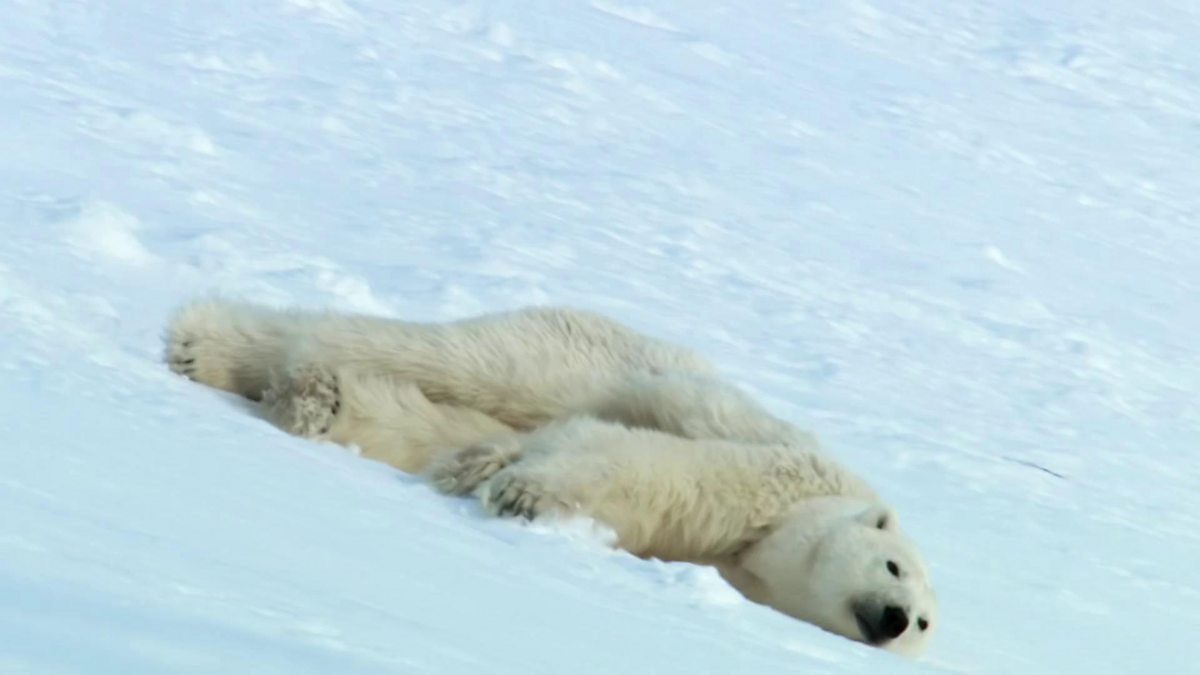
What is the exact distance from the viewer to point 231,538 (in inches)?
98.0

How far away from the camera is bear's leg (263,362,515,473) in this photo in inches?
163

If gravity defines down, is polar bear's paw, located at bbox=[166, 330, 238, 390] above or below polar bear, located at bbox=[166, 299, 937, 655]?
below

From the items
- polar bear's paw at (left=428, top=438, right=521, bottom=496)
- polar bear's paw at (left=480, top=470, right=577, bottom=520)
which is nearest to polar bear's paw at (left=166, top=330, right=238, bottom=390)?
polar bear's paw at (left=428, top=438, right=521, bottom=496)

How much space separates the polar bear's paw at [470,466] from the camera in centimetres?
390

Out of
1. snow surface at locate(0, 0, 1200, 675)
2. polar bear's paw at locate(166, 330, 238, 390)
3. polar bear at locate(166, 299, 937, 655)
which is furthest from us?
polar bear's paw at locate(166, 330, 238, 390)

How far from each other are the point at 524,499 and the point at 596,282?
10.5 feet

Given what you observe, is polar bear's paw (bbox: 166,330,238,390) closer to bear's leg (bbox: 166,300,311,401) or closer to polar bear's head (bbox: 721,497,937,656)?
bear's leg (bbox: 166,300,311,401)

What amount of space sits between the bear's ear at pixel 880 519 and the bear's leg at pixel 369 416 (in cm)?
75

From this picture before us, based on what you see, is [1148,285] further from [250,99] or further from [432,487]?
[432,487]

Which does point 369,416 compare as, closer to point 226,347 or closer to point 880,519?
point 226,347

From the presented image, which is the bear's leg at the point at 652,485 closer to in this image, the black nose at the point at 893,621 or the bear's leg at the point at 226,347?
the black nose at the point at 893,621

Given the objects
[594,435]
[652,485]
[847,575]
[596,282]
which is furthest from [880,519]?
[596,282]

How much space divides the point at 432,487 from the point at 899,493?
5.81 ft

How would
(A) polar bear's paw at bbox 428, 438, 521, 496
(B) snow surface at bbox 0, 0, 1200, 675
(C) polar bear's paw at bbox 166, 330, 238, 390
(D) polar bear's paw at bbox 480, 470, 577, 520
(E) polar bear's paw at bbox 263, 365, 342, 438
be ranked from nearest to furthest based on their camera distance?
(B) snow surface at bbox 0, 0, 1200, 675
(D) polar bear's paw at bbox 480, 470, 577, 520
(A) polar bear's paw at bbox 428, 438, 521, 496
(E) polar bear's paw at bbox 263, 365, 342, 438
(C) polar bear's paw at bbox 166, 330, 238, 390
